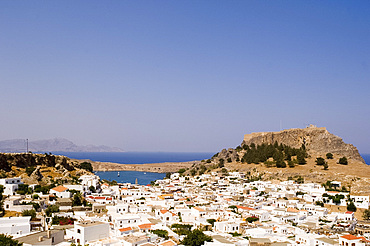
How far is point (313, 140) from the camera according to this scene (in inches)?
2334

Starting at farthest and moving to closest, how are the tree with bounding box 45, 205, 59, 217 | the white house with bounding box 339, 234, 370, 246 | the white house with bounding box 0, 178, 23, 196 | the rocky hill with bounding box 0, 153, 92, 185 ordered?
1. the rocky hill with bounding box 0, 153, 92, 185
2. the white house with bounding box 0, 178, 23, 196
3. the tree with bounding box 45, 205, 59, 217
4. the white house with bounding box 339, 234, 370, 246

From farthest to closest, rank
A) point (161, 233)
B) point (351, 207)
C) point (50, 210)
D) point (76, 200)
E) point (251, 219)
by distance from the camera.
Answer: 1. point (351, 207)
2. point (76, 200)
3. point (251, 219)
4. point (50, 210)
5. point (161, 233)

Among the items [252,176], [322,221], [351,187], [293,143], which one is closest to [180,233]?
[322,221]

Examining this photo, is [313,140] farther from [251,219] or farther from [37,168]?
[37,168]

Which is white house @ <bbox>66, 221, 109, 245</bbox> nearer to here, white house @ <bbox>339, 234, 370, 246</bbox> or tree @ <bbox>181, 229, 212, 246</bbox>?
tree @ <bbox>181, 229, 212, 246</bbox>

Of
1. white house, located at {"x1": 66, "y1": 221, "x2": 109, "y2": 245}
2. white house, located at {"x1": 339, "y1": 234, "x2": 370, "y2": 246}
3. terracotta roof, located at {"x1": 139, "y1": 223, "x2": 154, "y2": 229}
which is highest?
white house, located at {"x1": 66, "y1": 221, "x2": 109, "y2": 245}

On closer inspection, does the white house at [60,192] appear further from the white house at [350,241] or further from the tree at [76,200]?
the white house at [350,241]

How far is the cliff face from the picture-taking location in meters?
56.4

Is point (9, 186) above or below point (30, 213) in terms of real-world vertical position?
above

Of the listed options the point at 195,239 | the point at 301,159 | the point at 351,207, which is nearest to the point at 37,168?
the point at 195,239

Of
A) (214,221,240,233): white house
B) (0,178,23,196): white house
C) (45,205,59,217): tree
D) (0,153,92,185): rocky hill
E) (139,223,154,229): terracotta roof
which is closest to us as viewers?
(139,223,154,229): terracotta roof

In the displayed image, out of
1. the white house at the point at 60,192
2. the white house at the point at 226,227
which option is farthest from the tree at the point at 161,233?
the white house at the point at 60,192

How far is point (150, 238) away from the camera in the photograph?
1717 centimetres

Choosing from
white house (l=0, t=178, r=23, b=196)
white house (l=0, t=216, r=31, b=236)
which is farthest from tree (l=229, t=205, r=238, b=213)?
white house (l=0, t=178, r=23, b=196)
